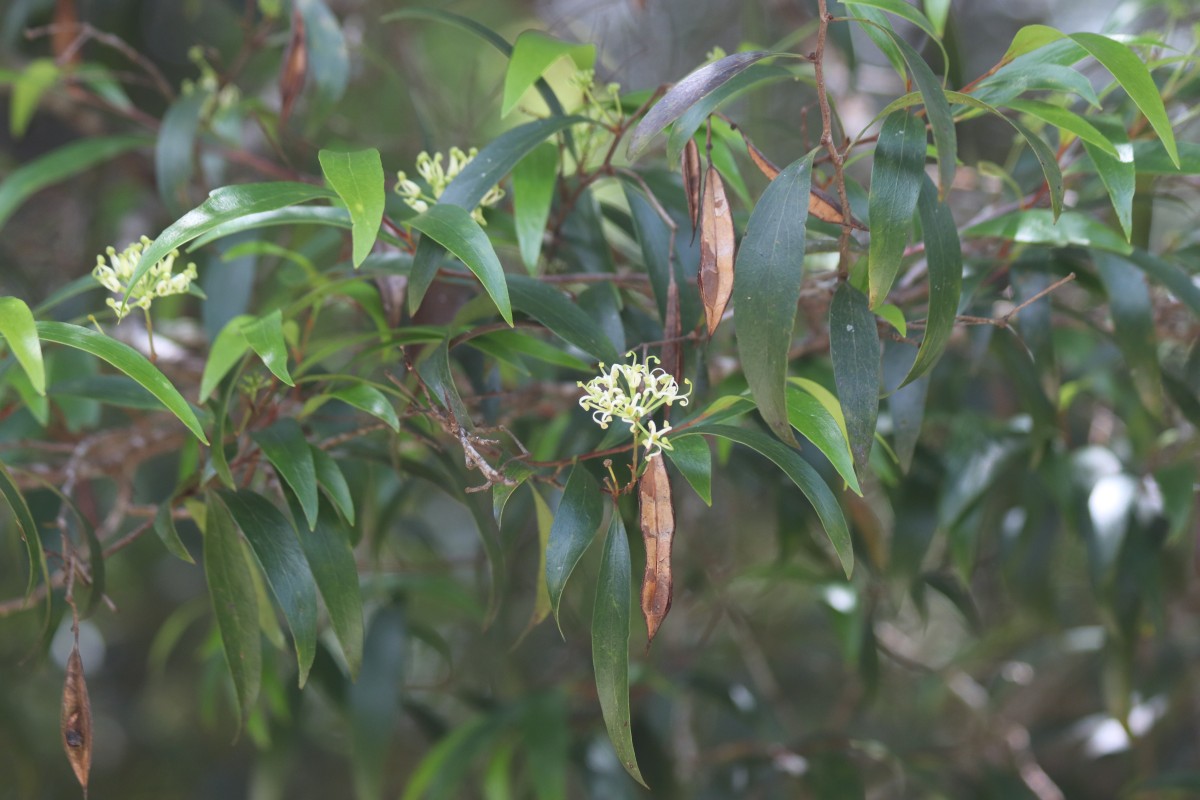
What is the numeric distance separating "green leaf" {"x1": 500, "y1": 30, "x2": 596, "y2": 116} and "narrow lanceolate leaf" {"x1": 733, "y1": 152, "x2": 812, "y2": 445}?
20 centimetres

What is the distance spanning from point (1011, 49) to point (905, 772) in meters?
0.74

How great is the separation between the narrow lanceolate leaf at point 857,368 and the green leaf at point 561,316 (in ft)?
0.46

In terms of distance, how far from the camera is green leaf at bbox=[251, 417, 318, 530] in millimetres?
605

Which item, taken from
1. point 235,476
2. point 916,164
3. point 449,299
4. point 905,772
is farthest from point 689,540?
point 916,164

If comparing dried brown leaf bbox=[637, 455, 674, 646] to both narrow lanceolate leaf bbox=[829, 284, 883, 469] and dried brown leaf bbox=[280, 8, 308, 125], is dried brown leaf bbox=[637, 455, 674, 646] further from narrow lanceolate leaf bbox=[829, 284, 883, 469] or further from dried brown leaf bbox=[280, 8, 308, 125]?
dried brown leaf bbox=[280, 8, 308, 125]

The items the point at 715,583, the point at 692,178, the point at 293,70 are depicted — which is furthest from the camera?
the point at 715,583

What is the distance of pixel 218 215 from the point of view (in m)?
0.55

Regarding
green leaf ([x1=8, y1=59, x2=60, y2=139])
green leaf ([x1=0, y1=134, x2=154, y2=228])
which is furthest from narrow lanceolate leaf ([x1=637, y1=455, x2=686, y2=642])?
green leaf ([x1=8, y1=59, x2=60, y2=139])

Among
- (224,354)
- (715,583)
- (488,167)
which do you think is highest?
(488,167)

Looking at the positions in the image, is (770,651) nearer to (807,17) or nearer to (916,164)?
(807,17)

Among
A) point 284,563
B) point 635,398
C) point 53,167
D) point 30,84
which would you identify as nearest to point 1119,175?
point 635,398

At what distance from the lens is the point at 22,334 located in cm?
50

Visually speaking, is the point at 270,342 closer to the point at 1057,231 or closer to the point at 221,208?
the point at 221,208

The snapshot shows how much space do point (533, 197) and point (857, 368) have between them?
28 cm
